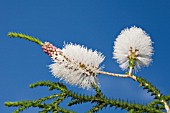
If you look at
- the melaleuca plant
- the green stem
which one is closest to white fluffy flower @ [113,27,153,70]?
the melaleuca plant

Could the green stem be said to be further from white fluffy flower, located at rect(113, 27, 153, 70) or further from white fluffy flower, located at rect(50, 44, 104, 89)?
white fluffy flower, located at rect(113, 27, 153, 70)

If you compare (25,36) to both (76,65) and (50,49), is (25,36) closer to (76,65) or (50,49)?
(50,49)

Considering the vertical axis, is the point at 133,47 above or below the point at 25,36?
below

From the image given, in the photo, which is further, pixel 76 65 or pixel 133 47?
pixel 133 47

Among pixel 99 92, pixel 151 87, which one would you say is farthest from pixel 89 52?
pixel 151 87

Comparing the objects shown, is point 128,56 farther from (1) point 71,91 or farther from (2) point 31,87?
(2) point 31,87

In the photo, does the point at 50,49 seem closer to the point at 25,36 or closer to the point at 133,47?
the point at 25,36

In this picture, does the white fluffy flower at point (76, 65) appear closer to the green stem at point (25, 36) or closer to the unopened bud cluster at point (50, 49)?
the unopened bud cluster at point (50, 49)

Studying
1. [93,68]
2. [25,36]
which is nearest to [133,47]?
[93,68]
